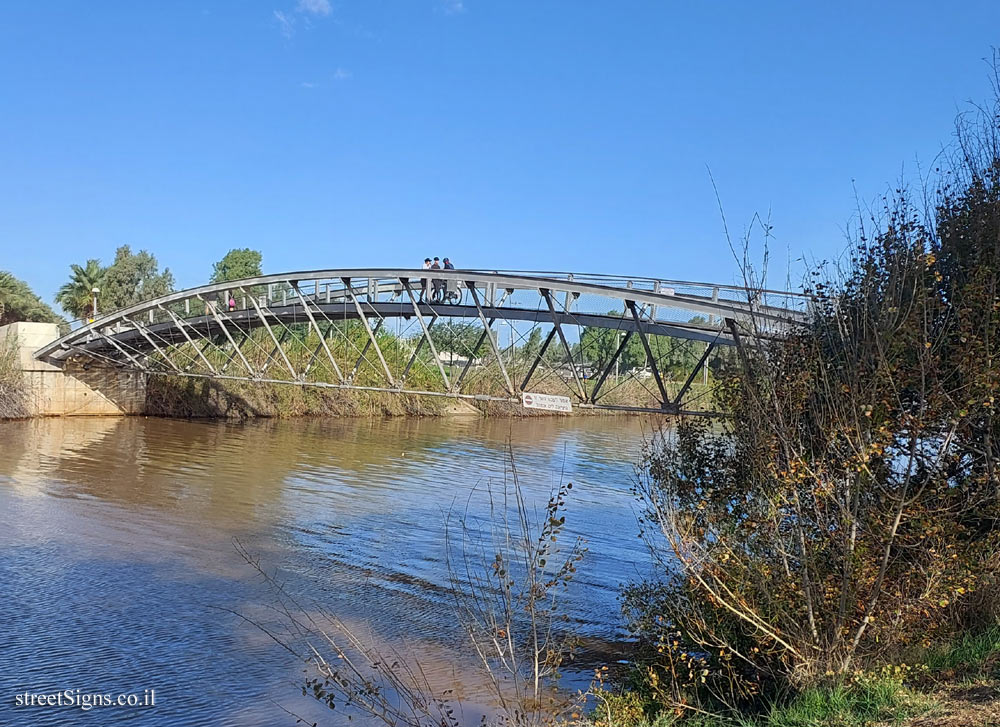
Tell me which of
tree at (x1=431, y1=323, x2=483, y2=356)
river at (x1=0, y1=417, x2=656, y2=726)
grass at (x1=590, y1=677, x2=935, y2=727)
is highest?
tree at (x1=431, y1=323, x2=483, y2=356)

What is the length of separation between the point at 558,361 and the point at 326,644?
51.2ft

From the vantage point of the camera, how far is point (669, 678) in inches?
418

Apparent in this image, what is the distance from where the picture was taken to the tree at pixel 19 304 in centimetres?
5441

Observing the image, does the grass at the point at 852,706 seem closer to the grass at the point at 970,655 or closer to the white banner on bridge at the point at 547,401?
the grass at the point at 970,655

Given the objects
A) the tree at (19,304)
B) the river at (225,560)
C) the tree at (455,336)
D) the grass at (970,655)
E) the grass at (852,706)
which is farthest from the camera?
the tree at (19,304)

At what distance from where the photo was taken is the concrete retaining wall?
44.2 m

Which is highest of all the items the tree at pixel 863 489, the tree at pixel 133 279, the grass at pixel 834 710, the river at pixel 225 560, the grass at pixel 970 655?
the tree at pixel 133 279

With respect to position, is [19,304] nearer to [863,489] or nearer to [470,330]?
[470,330]

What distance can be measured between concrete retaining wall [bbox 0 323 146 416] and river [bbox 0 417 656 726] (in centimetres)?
803

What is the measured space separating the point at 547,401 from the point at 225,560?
27.9ft

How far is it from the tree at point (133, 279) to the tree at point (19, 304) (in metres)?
6.42

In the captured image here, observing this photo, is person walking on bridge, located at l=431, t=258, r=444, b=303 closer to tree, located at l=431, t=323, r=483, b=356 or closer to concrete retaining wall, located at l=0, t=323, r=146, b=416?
tree, located at l=431, t=323, r=483, b=356

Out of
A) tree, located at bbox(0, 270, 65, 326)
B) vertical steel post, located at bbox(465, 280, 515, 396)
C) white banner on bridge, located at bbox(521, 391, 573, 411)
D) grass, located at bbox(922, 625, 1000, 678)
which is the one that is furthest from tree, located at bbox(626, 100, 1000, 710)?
tree, located at bbox(0, 270, 65, 326)

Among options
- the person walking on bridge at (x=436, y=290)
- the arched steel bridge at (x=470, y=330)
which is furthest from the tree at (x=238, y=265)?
the person walking on bridge at (x=436, y=290)
